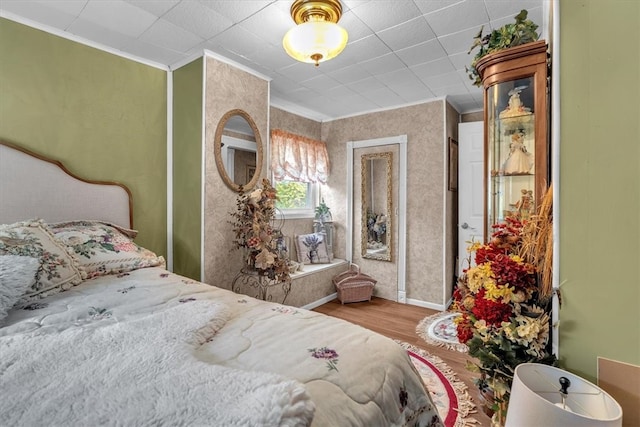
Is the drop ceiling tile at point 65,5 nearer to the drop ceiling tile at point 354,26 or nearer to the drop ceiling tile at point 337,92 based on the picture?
the drop ceiling tile at point 354,26

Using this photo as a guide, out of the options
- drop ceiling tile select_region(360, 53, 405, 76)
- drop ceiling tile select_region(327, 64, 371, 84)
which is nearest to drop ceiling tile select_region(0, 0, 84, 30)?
drop ceiling tile select_region(327, 64, 371, 84)

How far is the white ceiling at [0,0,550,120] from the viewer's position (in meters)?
1.92

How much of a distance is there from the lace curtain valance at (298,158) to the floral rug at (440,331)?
222cm

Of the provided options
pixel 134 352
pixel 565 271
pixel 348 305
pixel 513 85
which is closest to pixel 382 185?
pixel 348 305

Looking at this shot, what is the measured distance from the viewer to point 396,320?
3.28 meters

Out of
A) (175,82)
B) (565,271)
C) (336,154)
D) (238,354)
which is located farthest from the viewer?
(336,154)

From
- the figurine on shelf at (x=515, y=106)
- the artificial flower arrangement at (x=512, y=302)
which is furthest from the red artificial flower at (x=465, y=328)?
the figurine on shelf at (x=515, y=106)

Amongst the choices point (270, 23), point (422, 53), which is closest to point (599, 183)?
point (422, 53)

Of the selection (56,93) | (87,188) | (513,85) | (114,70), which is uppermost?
(114,70)

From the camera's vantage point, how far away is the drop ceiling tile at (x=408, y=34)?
2.11m

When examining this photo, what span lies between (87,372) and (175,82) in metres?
2.70

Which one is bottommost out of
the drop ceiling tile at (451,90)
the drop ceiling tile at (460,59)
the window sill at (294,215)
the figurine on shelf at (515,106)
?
the window sill at (294,215)

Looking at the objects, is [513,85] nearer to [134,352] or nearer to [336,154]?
[134,352]

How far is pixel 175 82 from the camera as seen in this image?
9.12 ft
